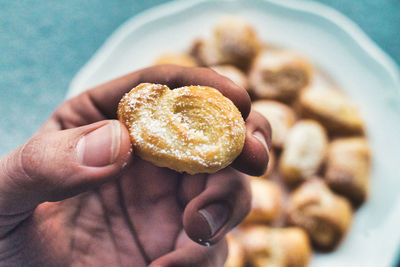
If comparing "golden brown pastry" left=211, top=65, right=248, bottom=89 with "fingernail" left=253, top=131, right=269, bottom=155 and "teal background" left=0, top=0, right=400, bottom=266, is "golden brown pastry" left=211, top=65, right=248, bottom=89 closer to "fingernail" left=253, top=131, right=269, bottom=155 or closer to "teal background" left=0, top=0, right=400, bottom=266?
"teal background" left=0, top=0, right=400, bottom=266

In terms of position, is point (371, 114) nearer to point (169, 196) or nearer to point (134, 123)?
point (169, 196)

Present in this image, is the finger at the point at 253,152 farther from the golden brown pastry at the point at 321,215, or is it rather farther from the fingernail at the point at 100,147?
the golden brown pastry at the point at 321,215

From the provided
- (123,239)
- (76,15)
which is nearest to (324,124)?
(123,239)

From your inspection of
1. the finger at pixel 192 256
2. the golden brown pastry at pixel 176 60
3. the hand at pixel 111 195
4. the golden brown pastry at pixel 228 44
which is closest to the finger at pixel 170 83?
the hand at pixel 111 195

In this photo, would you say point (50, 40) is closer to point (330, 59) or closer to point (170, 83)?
point (170, 83)

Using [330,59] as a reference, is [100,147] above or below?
above

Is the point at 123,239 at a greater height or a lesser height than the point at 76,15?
lesser

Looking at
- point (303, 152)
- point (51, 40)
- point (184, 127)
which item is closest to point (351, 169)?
point (303, 152)
